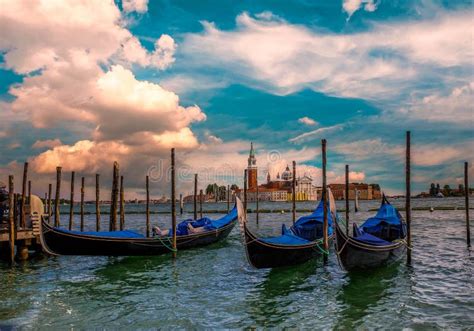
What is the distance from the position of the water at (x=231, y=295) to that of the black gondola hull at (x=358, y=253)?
28 centimetres

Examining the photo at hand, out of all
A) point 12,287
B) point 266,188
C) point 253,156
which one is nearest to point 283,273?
point 12,287

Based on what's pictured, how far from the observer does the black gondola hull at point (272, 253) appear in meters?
10.2

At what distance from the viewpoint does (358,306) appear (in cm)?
812

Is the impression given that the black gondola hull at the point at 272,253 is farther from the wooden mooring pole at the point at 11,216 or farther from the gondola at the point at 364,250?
the wooden mooring pole at the point at 11,216

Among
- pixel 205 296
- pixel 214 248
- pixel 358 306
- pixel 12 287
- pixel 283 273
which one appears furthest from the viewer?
pixel 214 248

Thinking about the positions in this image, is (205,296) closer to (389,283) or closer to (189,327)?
(189,327)

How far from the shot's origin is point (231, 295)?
29.3 feet

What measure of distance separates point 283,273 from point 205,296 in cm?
268

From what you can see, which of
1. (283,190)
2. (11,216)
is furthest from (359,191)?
(11,216)

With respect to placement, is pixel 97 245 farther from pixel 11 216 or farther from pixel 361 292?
pixel 361 292

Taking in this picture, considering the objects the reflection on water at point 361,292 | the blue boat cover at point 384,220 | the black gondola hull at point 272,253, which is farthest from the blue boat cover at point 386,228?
the black gondola hull at point 272,253

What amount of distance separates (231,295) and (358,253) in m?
3.28

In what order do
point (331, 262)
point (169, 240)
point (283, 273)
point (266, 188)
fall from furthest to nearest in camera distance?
point (266, 188), point (169, 240), point (331, 262), point (283, 273)

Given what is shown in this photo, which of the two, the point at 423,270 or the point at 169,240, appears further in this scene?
the point at 169,240
